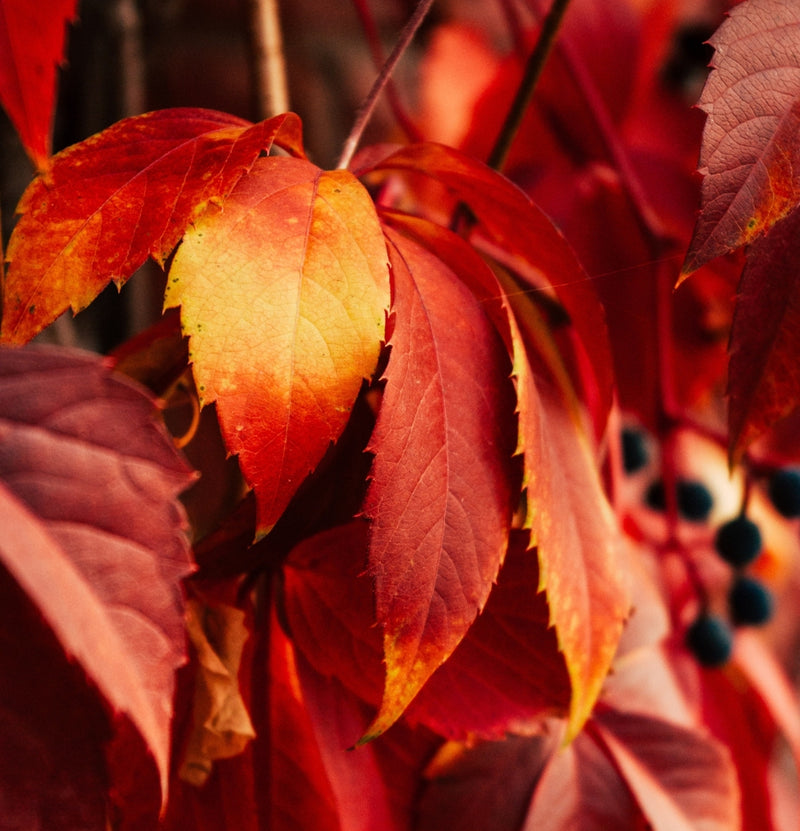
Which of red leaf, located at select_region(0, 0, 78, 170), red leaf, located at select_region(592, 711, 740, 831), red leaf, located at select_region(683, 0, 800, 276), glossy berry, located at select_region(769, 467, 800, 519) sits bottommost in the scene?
red leaf, located at select_region(592, 711, 740, 831)

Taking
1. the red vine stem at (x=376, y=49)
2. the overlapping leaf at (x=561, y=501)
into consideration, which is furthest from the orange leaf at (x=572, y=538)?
the red vine stem at (x=376, y=49)

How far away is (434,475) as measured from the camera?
221mm

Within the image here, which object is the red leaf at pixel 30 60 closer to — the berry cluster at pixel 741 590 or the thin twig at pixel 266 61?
the thin twig at pixel 266 61

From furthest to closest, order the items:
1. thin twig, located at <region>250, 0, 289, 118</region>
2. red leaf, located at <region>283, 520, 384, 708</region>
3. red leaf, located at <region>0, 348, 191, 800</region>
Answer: thin twig, located at <region>250, 0, 289, 118</region>
red leaf, located at <region>283, 520, 384, 708</region>
red leaf, located at <region>0, 348, 191, 800</region>

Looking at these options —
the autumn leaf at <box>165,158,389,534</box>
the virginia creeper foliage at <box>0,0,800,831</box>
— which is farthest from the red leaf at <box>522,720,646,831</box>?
the autumn leaf at <box>165,158,389,534</box>

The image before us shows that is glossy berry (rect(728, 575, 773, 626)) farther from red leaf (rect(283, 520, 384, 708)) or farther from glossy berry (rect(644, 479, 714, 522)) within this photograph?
red leaf (rect(283, 520, 384, 708))

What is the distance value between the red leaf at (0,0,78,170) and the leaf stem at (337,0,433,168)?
3.3 inches

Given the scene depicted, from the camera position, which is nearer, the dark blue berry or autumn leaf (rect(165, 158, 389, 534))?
autumn leaf (rect(165, 158, 389, 534))

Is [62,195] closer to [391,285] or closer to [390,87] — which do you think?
[391,285]

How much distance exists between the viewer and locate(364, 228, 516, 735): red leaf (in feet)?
0.69

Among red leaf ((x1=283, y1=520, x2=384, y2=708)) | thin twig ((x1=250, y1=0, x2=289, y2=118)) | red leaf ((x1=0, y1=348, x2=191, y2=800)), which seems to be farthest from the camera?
thin twig ((x1=250, y1=0, x2=289, y2=118))

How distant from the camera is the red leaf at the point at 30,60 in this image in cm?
25

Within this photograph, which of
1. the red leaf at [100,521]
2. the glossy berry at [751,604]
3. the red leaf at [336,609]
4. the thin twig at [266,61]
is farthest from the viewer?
the glossy berry at [751,604]

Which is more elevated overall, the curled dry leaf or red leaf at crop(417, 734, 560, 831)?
the curled dry leaf
